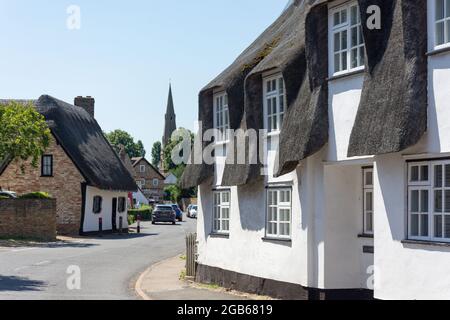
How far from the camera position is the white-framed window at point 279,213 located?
16297 millimetres

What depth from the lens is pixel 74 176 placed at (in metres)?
43.7

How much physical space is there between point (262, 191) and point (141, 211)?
2074 inches

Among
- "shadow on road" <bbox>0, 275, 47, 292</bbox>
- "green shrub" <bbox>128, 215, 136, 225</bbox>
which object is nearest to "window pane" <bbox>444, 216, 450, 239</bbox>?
"shadow on road" <bbox>0, 275, 47, 292</bbox>

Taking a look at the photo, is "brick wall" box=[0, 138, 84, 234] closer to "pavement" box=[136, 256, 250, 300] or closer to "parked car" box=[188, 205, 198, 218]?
"pavement" box=[136, 256, 250, 300]

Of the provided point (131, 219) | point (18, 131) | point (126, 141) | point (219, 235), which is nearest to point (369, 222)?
point (219, 235)

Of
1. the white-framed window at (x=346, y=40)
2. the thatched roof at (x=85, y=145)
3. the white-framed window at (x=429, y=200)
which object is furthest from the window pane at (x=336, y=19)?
the thatched roof at (x=85, y=145)

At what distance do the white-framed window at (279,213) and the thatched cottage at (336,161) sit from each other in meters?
0.03

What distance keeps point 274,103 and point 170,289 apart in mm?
5285

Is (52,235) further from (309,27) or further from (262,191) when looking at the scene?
(309,27)

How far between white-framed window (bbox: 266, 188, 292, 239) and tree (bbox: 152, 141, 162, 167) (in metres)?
152

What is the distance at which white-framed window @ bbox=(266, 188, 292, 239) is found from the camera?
16.3 meters

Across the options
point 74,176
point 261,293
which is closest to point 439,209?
point 261,293

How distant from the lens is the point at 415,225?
12.3 metres
